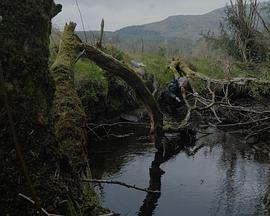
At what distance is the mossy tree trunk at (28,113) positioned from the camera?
1.93 m

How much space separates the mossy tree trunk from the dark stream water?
440 cm

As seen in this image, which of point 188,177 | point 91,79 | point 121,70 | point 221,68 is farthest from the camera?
point 221,68

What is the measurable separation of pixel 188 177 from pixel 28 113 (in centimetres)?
612

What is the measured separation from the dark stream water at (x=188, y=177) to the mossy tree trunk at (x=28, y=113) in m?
4.40

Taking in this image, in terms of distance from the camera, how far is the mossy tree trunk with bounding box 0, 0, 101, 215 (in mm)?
1931

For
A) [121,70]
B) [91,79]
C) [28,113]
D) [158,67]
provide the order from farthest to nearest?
[158,67] → [91,79] → [121,70] → [28,113]

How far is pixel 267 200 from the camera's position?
6.18 metres

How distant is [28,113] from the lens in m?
2.03

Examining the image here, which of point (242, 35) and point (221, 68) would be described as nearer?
point (221, 68)

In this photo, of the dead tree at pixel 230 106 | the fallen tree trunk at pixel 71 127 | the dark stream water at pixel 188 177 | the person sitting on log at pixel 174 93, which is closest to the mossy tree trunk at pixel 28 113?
the fallen tree trunk at pixel 71 127

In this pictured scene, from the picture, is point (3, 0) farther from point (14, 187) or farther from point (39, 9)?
point (14, 187)

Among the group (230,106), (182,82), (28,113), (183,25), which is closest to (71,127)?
(28,113)

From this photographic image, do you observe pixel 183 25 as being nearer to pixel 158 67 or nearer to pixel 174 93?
pixel 158 67

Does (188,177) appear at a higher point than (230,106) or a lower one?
lower
